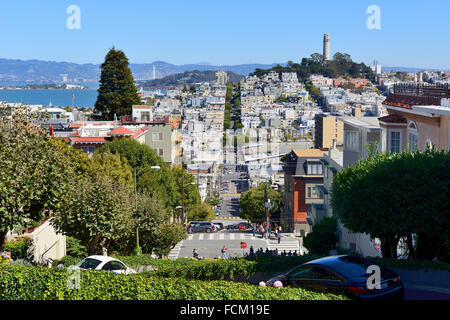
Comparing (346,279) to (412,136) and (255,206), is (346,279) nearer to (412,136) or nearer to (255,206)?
(412,136)

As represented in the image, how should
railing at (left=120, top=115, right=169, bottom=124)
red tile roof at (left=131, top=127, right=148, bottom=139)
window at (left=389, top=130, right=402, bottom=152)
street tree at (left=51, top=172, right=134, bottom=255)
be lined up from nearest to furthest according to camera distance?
street tree at (left=51, top=172, right=134, bottom=255) → window at (left=389, top=130, right=402, bottom=152) → red tile roof at (left=131, top=127, right=148, bottom=139) → railing at (left=120, top=115, right=169, bottom=124)

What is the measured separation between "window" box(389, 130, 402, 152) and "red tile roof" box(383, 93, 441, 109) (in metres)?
1.07

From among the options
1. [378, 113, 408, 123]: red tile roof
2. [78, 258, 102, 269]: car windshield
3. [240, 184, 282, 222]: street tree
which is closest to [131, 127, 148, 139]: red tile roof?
[240, 184, 282, 222]: street tree

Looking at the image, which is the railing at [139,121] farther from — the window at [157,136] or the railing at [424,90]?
the railing at [424,90]

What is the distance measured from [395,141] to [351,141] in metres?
7.08

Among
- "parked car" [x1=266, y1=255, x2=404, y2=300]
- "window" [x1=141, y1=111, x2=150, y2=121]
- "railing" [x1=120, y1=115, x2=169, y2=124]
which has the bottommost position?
"parked car" [x1=266, y1=255, x2=404, y2=300]

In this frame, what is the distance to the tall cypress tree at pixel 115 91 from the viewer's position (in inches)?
2699

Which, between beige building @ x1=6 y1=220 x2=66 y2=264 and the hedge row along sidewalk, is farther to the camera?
beige building @ x1=6 y1=220 x2=66 y2=264

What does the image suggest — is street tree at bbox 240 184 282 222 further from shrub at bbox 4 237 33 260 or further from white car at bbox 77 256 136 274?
white car at bbox 77 256 136 274

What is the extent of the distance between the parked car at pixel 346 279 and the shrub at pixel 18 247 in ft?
37.2

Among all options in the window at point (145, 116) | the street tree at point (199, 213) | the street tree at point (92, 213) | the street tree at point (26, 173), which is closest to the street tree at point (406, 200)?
the street tree at point (26, 173)

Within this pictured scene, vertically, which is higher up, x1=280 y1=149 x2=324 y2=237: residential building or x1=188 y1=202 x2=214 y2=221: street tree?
x1=280 y1=149 x2=324 y2=237: residential building

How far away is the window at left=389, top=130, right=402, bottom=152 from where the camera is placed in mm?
22734
